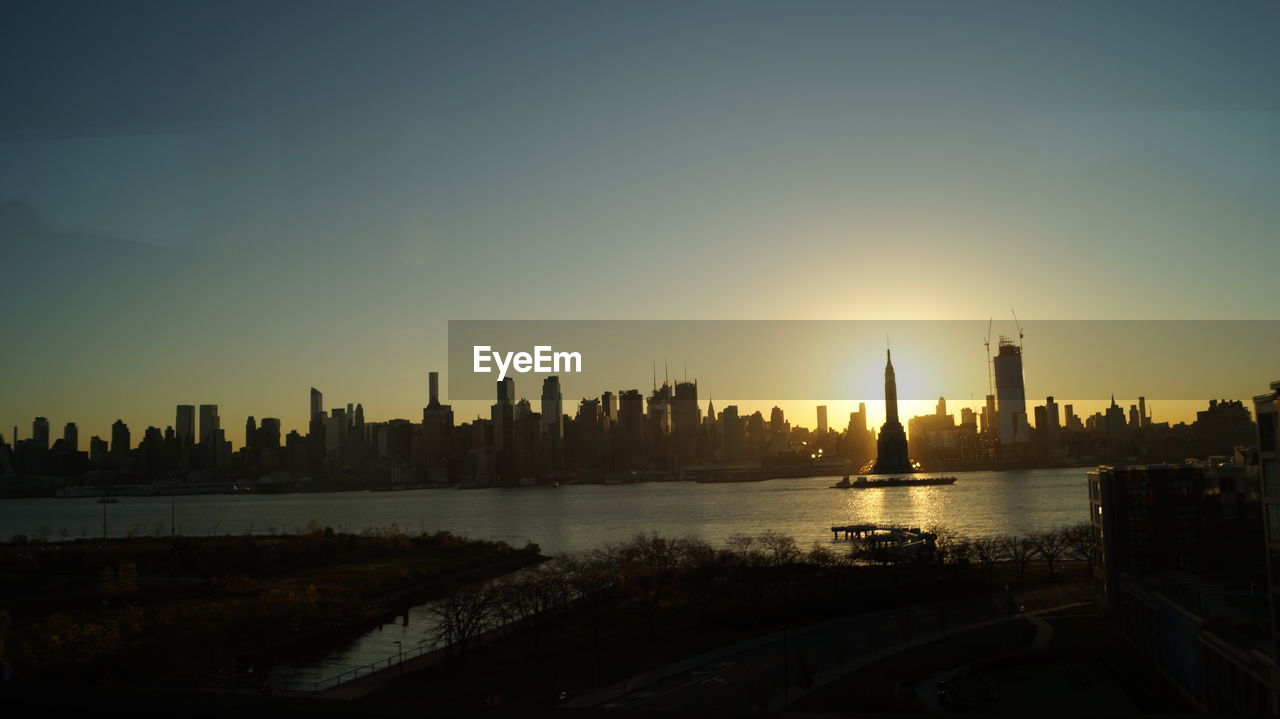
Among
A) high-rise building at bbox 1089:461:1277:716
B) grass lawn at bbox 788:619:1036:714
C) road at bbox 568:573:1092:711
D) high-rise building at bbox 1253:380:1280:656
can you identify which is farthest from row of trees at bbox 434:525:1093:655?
high-rise building at bbox 1253:380:1280:656

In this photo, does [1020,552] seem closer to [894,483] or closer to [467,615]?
[467,615]

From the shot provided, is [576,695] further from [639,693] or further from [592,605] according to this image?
[592,605]

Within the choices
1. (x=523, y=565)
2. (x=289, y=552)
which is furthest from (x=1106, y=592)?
(x=289, y=552)

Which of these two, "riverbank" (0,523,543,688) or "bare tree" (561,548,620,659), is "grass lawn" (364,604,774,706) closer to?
"bare tree" (561,548,620,659)

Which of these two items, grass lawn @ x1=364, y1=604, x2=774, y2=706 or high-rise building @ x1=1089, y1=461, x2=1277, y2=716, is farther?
high-rise building @ x1=1089, y1=461, x2=1277, y2=716

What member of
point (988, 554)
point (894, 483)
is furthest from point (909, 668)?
point (894, 483)
